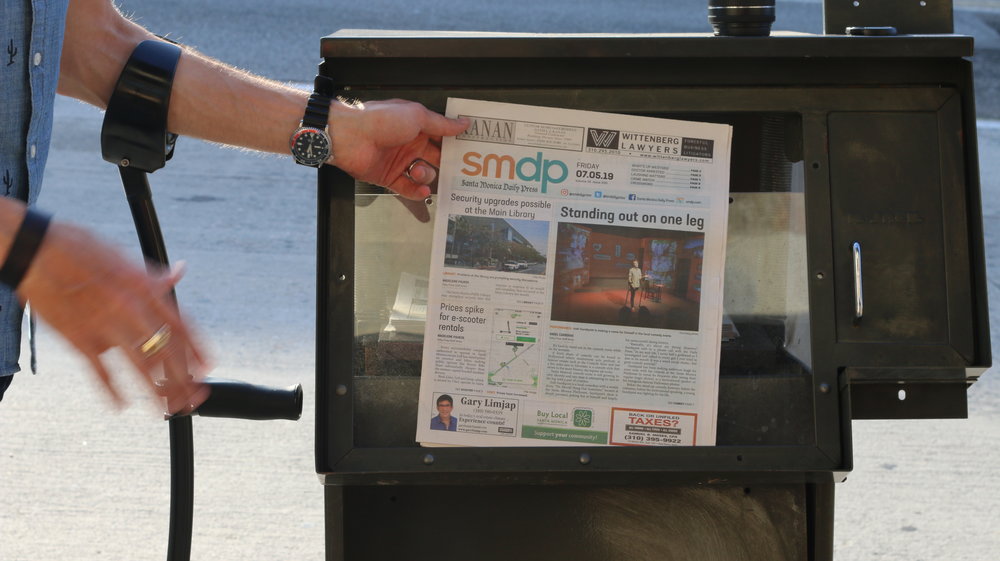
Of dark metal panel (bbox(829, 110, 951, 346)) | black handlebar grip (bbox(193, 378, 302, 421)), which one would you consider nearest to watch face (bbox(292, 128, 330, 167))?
black handlebar grip (bbox(193, 378, 302, 421))

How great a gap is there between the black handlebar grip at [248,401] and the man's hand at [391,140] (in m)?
0.33

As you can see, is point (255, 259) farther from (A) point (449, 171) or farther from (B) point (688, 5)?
(B) point (688, 5)

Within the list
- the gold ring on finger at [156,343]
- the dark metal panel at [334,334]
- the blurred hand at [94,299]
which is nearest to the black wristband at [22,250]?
the blurred hand at [94,299]

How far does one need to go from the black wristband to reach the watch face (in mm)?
531

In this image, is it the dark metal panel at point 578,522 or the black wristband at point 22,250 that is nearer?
the black wristband at point 22,250

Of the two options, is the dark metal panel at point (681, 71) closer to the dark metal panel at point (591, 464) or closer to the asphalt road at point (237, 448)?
the dark metal panel at point (591, 464)

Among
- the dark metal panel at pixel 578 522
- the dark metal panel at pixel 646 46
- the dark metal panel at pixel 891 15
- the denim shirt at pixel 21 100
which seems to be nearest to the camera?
the denim shirt at pixel 21 100

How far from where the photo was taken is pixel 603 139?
1.58 metres

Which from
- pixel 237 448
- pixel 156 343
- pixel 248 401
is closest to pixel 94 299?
pixel 156 343

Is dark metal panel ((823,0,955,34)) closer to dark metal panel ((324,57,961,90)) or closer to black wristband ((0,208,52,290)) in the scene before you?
dark metal panel ((324,57,961,90))

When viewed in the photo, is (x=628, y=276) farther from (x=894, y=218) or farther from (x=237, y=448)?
(x=237, y=448)

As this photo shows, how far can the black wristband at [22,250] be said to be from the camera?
3.65ft

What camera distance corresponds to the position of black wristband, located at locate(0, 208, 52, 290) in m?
1.11

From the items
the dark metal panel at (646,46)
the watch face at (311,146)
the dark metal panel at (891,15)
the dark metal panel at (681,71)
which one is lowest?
the watch face at (311,146)
